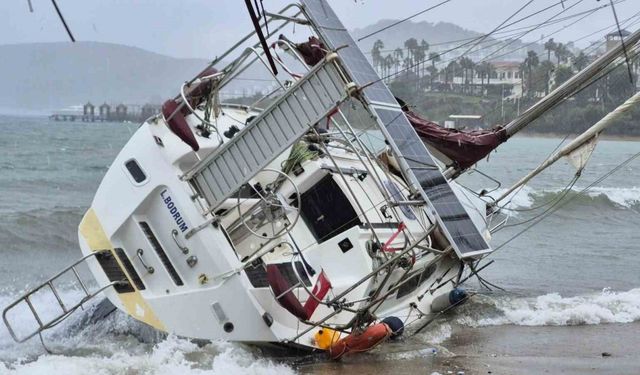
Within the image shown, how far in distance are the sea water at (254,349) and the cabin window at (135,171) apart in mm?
1751

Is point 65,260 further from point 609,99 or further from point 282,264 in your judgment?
point 609,99

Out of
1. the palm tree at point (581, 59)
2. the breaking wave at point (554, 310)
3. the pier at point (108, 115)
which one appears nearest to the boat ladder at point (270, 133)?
the palm tree at point (581, 59)

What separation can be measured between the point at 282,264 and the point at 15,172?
26.7 m

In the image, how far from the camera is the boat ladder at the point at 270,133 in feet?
31.8

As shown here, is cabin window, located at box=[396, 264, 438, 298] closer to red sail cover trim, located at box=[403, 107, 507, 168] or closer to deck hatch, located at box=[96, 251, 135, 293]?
red sail cover trim, located at box=[403, 107, 507, 168]

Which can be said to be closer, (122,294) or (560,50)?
(122,294)

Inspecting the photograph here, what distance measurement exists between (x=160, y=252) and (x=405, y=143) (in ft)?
10.2

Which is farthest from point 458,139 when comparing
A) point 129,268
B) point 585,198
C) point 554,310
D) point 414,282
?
point 585,198

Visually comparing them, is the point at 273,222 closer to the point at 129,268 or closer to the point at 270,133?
the point at 270,133

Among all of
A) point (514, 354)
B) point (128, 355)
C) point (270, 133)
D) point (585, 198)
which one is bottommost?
point (585, 198)

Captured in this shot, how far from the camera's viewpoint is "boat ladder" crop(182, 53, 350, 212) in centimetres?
970

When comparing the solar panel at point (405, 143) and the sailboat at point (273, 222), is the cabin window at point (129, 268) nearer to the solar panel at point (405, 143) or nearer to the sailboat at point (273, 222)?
the sailboat at point (273, 222)

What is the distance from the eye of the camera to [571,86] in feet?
41.6

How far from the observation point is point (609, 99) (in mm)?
30000
